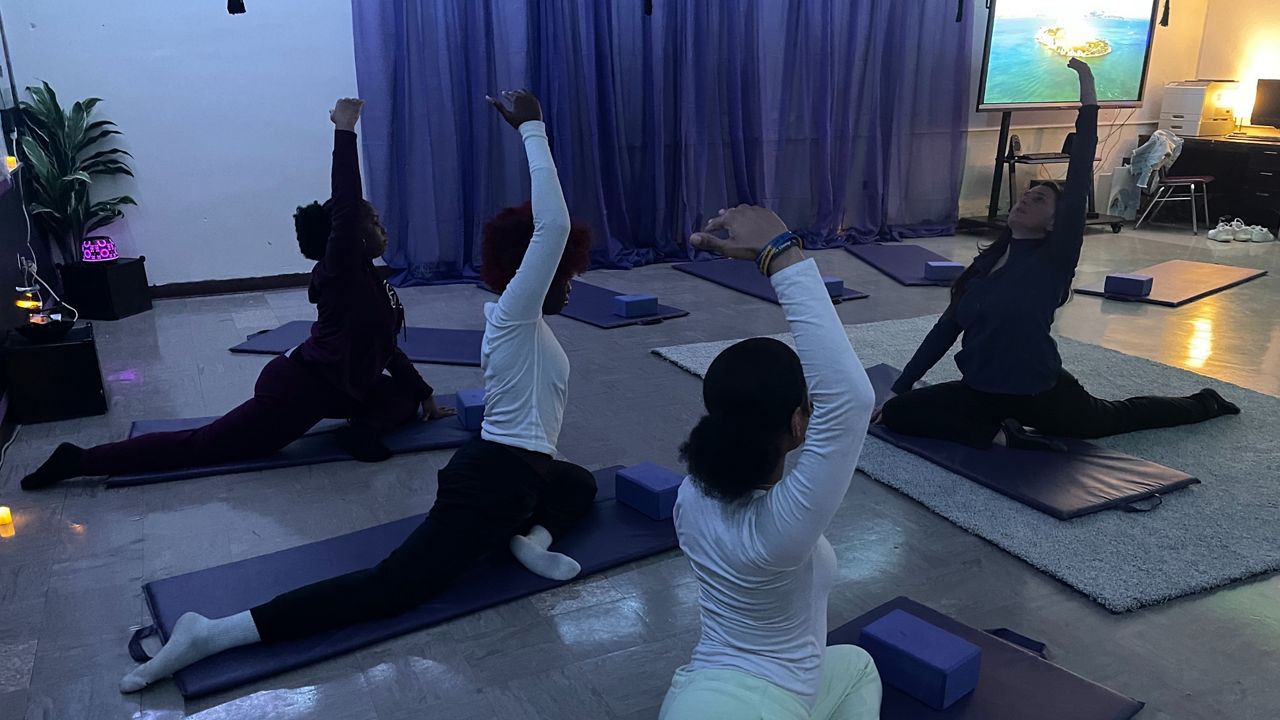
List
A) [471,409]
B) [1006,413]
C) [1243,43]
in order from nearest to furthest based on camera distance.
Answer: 1. [1006,413]
2. [471,409]
3. [1243,43]

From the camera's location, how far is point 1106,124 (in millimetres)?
8633

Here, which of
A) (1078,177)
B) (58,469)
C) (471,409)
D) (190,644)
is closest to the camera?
(190,644)

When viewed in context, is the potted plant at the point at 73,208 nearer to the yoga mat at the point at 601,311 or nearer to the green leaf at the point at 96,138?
the green leaf at the point at 96,138

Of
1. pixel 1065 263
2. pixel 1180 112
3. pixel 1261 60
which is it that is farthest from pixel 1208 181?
pixel 1065 263

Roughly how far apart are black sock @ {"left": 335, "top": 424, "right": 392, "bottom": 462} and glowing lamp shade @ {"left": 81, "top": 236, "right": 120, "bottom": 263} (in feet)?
8.86

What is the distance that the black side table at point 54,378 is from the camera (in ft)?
11.2

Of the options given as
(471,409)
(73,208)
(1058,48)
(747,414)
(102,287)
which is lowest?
(471,409)

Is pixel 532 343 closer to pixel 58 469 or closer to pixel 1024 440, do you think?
pixel 58 469

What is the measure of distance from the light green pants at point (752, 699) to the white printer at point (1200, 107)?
27.9ft

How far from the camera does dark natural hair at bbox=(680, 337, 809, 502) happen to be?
1.25 m

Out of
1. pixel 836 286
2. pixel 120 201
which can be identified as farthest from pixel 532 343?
pixel 120 201

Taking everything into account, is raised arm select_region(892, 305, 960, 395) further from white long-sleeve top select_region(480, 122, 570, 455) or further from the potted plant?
the potted plant

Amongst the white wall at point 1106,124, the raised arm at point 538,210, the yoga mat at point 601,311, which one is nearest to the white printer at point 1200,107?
the white wall at point 1106,124

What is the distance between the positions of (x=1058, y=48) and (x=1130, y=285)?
118 inches
